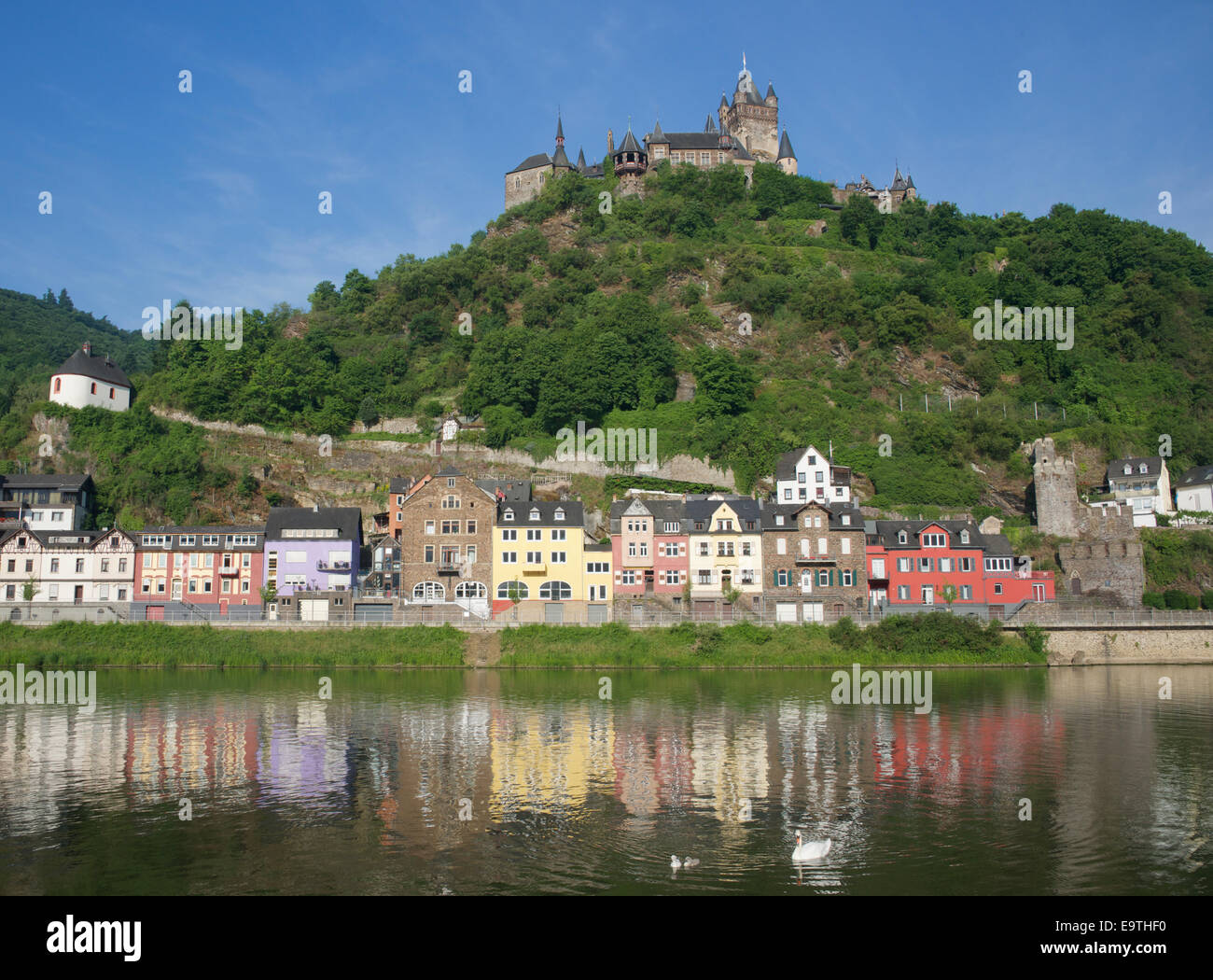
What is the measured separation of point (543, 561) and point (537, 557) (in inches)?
17.6

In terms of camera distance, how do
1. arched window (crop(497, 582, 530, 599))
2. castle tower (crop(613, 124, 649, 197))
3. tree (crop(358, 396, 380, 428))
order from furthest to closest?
castle tower (crop(613, 124, 649, 197)) < tree (crop(358, 396, 380, 428)) < arched window (crop(497, 582, 530, 599))

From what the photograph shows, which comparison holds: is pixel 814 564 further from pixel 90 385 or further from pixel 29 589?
pixel 90 385

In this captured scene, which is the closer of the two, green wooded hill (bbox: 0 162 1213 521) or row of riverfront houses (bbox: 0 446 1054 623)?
row of riverfront houses (bbox: 0 446 1054 623)

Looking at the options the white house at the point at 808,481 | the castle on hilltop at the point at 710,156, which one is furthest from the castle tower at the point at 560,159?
the white house at the point at 808,481

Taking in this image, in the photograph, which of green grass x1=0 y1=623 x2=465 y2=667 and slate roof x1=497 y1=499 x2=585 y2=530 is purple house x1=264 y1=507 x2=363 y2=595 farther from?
green grass x1=0 y1=623 x2=465 y2=667

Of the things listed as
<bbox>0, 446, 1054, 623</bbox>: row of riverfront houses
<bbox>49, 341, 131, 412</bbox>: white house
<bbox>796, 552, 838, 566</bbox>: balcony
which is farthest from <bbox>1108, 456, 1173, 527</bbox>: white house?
<bbox>49, 341, 131, 412</bbox>: white house

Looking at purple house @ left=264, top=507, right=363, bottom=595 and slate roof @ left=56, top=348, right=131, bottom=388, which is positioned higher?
slate roof @ left=56, top=348, right=131, bottom=388

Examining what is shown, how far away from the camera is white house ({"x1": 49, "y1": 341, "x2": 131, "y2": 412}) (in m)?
83.3

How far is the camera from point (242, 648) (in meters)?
53.6

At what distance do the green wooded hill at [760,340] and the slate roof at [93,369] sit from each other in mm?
2556

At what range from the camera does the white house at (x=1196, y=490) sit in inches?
2995

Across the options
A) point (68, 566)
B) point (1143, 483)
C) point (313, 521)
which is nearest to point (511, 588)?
point (313, 521)
